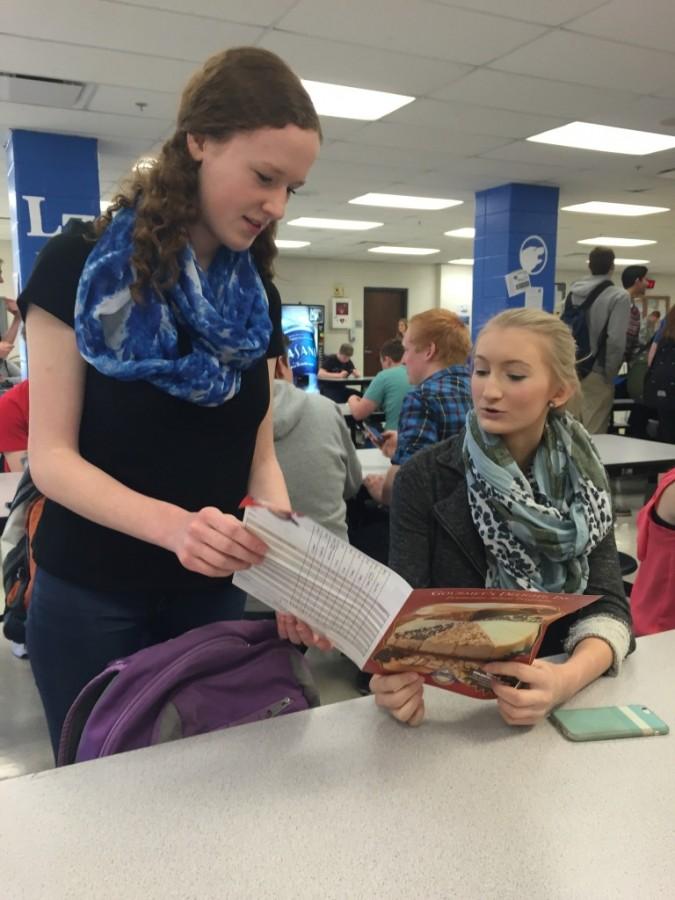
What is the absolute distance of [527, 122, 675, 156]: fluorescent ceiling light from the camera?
4953 mm

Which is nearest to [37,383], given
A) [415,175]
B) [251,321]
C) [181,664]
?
[251,321]

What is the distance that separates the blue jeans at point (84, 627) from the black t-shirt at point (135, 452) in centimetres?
2

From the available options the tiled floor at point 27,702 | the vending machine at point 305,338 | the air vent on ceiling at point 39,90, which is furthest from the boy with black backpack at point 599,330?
the vending machine at point 305,338

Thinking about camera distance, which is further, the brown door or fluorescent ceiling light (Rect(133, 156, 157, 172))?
the brown door

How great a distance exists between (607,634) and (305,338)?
35.0 feet

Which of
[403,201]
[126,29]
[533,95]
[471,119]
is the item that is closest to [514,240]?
[403,201]

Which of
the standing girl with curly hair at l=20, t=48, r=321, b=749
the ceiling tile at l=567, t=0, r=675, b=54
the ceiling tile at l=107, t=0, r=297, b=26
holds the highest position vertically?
the ceiling tile at l=567, t=0, r=675, b=54

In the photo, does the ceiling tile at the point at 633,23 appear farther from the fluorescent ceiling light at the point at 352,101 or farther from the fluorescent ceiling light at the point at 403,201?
the fluorescent ceiling light at the point at 403,201

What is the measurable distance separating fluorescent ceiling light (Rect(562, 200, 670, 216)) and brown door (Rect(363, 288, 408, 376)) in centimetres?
537

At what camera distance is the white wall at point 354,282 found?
1244cm

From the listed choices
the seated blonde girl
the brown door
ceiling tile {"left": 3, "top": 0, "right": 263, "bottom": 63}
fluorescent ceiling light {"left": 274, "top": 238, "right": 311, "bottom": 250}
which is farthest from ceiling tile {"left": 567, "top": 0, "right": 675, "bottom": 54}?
the brown door

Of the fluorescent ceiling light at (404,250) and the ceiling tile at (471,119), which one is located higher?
the ceiling tile at (471,119)

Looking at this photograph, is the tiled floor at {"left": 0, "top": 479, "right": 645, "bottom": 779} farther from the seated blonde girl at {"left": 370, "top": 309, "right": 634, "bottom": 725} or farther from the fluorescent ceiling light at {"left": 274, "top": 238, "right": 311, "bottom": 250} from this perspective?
the fluorescent ceiling light at {"left": 274, "top": 238, "right": 311, "bottom": 250}

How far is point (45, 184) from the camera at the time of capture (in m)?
5.11
